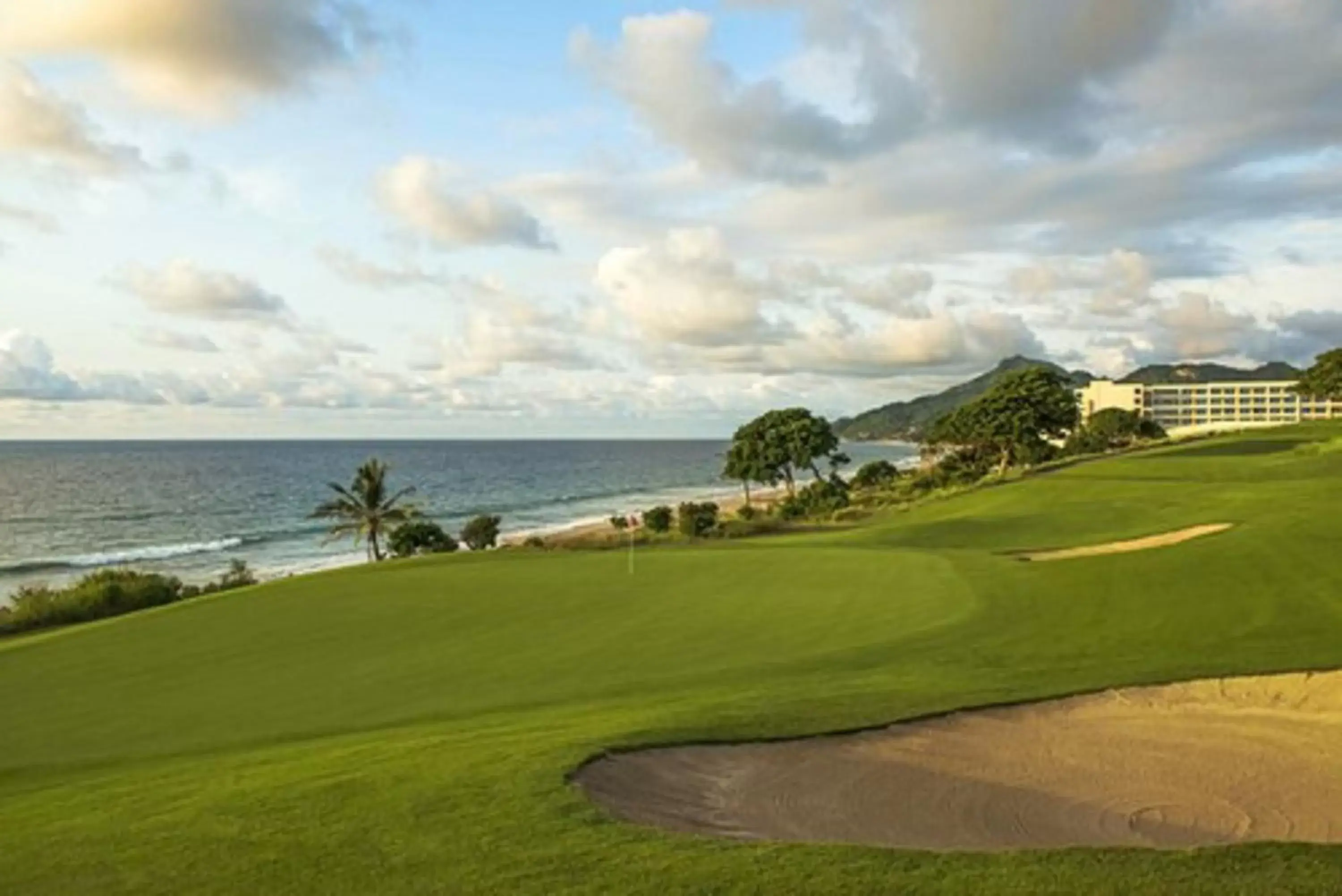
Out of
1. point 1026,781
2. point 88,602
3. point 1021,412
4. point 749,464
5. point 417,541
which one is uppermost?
point 1021,412

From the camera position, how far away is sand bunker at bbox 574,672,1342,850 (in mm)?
8891

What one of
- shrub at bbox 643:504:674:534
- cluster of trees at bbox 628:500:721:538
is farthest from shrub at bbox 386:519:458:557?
shrub at bbox 643:504:674:534

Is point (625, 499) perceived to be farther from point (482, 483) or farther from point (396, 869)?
point (396, 869)

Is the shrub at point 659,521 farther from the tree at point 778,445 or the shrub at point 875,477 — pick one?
the shrub at point 875,477

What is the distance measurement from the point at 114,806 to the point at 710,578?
16.0 metres

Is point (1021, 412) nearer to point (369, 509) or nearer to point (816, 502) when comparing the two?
point (816, 502)

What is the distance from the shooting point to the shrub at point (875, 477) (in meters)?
88.8

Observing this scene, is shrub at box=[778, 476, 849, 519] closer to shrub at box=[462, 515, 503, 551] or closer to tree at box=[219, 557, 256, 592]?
shrub at box=[462, 515, 503, 551]

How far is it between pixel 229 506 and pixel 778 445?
59681 millimetres

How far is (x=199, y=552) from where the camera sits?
73.3 m

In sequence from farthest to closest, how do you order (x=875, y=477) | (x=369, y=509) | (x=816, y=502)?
(x=875, y=477) → (x=816, y=502) → (x=369, y=509)


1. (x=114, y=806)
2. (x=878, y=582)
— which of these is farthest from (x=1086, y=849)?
(x=878, y=582)

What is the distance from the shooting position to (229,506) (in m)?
110

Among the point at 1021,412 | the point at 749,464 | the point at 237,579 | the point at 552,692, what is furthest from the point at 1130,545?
the point at 749,464
